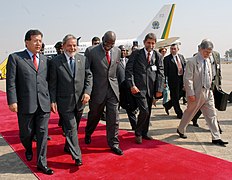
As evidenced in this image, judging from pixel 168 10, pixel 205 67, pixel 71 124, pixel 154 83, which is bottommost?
pixel 71 124

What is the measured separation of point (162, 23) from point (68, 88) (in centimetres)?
2572

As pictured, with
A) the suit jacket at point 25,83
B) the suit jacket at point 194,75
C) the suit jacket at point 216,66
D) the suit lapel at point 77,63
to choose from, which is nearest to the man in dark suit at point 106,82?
the suit lapel at point 77,63

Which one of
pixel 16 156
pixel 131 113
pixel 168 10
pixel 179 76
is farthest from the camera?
pixel 168 10

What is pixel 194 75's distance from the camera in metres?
3.96

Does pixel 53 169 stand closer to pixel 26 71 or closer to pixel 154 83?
pixel 26 71

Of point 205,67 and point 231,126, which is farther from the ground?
point 205,67

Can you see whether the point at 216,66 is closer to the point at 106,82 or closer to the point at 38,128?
the point at 106,82

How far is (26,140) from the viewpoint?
320 cm

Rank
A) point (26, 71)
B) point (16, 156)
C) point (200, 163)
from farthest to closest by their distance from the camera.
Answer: point (16, 156)
point (200, 163)
point (26, 71)

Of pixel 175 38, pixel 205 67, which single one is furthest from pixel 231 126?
pixel 175 38

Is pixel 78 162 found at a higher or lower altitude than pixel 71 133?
lower

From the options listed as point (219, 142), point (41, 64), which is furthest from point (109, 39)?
point (219, 142)

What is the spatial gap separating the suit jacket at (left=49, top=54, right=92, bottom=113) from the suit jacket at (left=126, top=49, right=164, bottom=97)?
3.23 ft

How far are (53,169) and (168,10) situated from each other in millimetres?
27155
